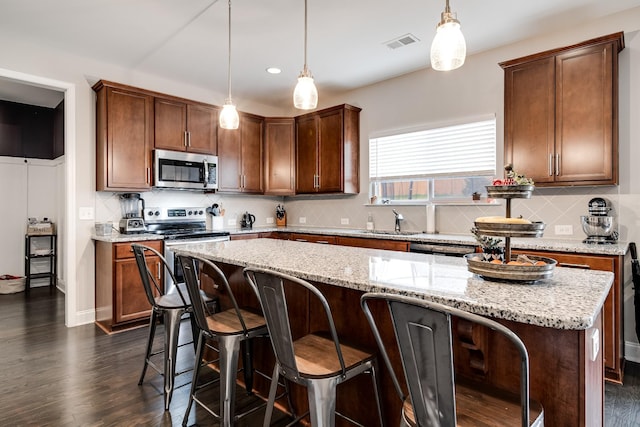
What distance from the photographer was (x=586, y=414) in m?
1.07

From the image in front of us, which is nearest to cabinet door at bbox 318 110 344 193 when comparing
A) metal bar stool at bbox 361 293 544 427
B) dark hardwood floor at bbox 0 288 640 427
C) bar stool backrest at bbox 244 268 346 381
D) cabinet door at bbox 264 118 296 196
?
cabinet door at bbox 264 118 296 196

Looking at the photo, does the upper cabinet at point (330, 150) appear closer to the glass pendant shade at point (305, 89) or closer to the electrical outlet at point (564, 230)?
the electrical outlet at point (564, 230)

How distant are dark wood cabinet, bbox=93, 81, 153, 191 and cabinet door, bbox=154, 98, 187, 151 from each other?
0.08 m

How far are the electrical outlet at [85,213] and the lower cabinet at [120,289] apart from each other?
33 cm

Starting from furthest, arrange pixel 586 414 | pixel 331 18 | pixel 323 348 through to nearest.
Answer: pixel 331 18
pixel 323 348
pixel 586 414

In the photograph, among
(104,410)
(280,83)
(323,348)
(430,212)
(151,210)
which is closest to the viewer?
(323,348)

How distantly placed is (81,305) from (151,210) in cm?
119

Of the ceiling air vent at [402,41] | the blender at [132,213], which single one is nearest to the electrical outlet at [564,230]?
the ceiling air vent at [402,41]

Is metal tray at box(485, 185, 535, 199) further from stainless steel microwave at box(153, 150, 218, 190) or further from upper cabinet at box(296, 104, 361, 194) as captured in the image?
stainless steel microwave at box(153, 150, 218, 190)

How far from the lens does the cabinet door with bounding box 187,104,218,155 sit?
428cm

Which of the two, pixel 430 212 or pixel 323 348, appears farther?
pixel 430 212

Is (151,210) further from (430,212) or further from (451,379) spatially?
(451,379)

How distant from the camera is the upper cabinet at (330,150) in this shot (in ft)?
14.9

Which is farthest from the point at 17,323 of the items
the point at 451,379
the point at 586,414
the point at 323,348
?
the point at 586,414
